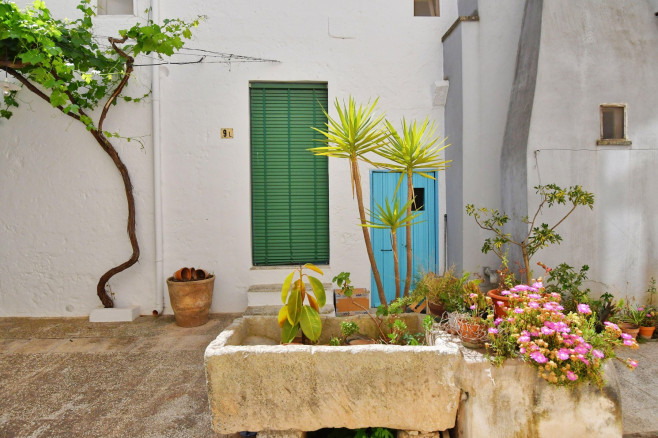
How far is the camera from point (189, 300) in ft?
15.9

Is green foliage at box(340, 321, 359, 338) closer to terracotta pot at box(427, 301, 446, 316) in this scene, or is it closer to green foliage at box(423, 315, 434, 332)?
green foliage at box(423, 315, 434, 332)

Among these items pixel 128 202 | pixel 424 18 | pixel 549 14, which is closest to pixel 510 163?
pixel 549 14

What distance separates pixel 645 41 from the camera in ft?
14.5

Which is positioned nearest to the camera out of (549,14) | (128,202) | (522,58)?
(549,14)

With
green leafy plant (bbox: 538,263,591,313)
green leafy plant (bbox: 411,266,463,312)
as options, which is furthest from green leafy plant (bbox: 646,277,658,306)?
green leafy plant (bbox: 411,266,463,312)

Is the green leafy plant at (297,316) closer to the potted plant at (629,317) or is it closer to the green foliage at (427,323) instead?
the green foliage at (427,323)

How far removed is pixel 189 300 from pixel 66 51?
132 inches

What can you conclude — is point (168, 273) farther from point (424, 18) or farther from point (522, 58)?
point (522, 58)

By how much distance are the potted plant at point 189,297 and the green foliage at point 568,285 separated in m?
4.08

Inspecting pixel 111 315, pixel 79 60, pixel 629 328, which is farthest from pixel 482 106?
pixel 111 315

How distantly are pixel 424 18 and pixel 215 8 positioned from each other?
297 cm

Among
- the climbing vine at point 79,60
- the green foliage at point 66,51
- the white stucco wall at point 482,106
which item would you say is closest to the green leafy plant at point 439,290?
the white stucco wall at point 482,106

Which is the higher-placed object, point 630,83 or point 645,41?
point 645,41

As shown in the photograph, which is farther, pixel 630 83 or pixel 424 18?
pixel 424 18
